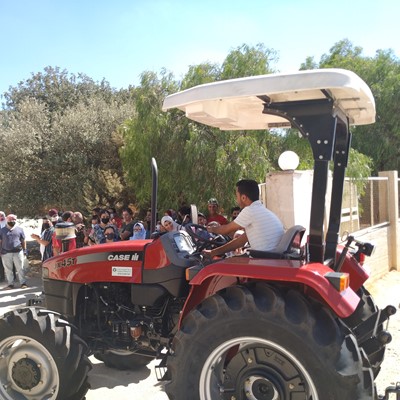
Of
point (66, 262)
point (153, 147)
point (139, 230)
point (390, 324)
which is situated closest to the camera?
point (66, 262)

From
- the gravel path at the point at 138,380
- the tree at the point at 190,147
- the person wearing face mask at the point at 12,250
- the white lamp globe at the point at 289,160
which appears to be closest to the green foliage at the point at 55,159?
the tree at the point at 190,147

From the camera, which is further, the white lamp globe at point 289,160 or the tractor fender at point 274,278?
the white lamp globe at point 289,160

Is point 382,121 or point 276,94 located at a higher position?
point 382,121

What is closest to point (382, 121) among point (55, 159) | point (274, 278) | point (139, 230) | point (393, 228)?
point (393, 228)

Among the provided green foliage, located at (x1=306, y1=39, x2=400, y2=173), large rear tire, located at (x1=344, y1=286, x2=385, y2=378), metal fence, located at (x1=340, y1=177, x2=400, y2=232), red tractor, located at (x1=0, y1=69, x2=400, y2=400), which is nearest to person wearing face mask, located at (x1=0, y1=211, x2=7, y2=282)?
red tractor, located at (x1=0, y1=69, x2=400, y2=400)

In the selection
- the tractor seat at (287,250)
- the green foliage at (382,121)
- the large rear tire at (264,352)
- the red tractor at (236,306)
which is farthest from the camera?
the green foliage at (382,121)

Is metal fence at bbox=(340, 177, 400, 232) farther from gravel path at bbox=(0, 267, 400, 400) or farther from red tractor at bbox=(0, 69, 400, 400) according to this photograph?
red tractor at bbox=(0, 69, 400, 400)

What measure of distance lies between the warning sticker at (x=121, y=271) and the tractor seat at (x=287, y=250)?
0.96 metres

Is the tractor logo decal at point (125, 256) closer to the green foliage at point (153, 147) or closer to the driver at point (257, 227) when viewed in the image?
the driver at point (257, 227)

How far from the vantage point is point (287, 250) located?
2.97 metres

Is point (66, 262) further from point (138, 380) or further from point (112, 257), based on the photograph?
point (138, 380)

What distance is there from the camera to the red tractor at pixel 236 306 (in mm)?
2422

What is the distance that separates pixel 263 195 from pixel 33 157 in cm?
891

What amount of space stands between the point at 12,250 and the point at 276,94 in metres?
7.69
